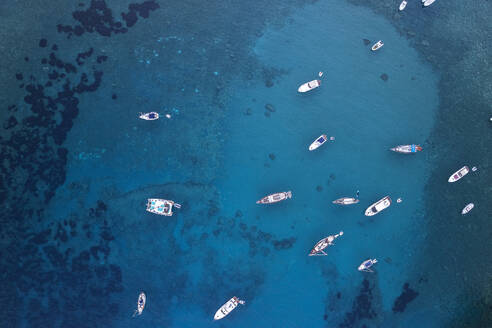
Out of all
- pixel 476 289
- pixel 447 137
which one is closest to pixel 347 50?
pixel 447 137

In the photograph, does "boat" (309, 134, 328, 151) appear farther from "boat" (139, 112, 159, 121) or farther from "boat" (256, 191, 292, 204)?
"boat" (139, 112, 159, 121)

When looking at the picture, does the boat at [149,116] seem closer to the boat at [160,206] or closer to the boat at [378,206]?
the boat at [160,206]

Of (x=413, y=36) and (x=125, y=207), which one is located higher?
(x=413, y=36)

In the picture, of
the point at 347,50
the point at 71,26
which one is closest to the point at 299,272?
the point at 347,50

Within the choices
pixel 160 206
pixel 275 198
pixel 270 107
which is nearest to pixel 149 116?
pixel 160 206

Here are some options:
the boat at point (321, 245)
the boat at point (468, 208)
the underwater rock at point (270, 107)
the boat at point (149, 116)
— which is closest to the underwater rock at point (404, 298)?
the boat at point (321, 245)

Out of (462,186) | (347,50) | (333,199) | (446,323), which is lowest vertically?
(446,323)

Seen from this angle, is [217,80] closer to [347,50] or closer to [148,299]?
[347,50]
